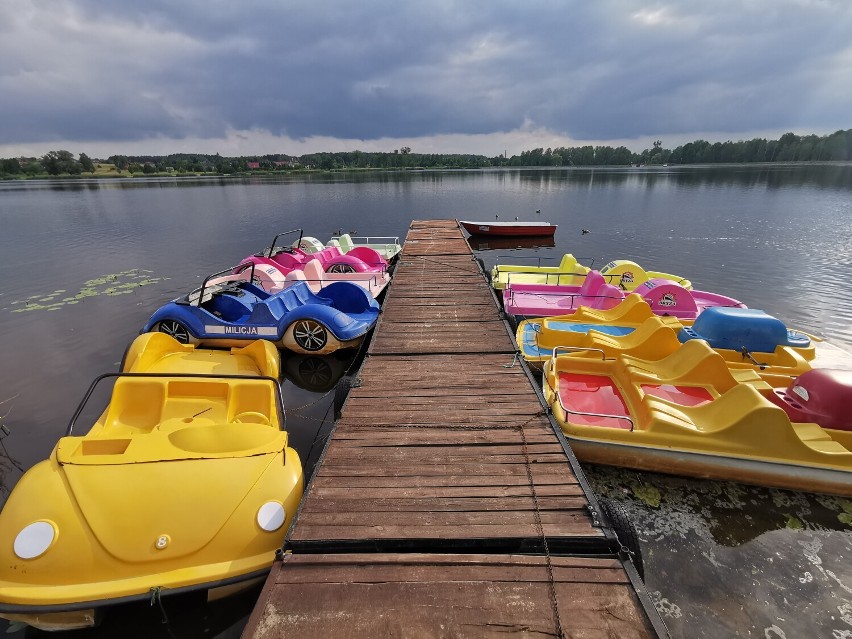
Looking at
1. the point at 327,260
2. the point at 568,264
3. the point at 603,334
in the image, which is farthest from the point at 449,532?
the point at 327,260

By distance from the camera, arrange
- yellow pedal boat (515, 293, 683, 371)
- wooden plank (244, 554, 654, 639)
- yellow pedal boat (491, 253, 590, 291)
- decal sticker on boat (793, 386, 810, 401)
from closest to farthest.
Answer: wooden plank (244, 554, 654, 639)
decal sticker on boat (793, 386, 810, 401)
yellow pedal boat (515, 293, 683, 371)
yellow pedal boat (491, 253, 590, 291)

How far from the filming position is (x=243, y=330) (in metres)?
10.1

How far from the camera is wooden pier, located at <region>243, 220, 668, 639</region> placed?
3.10 meters

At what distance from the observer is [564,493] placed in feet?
14.1

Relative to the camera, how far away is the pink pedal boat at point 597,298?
Result: 1134 centimetres

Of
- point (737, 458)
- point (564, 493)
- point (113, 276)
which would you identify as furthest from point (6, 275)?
point (737, 458)

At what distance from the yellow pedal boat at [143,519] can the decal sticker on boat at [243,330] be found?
5.11 m

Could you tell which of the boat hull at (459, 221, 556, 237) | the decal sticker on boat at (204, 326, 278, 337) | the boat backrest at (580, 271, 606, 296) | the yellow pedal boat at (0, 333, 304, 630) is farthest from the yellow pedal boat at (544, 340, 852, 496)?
the boat hull at (459, 221, 556, 237)

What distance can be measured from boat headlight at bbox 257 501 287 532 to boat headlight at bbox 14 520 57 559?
1.84 meters

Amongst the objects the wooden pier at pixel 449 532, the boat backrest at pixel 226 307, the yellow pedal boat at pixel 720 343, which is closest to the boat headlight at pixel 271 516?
the wooden pier at pixel 449 532

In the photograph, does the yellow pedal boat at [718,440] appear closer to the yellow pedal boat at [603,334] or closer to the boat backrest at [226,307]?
the yellow pedal boat at [603,334]

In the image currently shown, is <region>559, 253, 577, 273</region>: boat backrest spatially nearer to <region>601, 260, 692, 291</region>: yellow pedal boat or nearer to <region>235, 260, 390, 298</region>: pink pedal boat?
<region>601, 260, 692, 291</region>: yellow pedal boat

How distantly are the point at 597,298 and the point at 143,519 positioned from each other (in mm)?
11452

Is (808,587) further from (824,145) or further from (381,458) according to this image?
(824,145)
